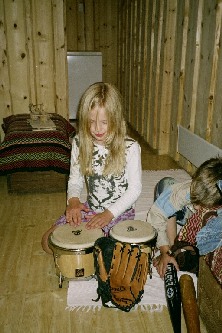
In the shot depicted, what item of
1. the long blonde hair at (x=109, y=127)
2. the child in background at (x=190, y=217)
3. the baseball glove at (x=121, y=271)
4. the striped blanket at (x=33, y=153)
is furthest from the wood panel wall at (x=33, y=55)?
the baseball glove at (x=121, y=271)

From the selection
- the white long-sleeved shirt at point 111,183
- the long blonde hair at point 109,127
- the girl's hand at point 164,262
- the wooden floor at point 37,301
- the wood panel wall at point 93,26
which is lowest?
the wooden floor at point 37,301

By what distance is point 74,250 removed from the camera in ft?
5.61

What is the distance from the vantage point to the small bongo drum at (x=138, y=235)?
5.64 ft

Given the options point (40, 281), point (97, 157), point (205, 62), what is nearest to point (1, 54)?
point (205, 62)

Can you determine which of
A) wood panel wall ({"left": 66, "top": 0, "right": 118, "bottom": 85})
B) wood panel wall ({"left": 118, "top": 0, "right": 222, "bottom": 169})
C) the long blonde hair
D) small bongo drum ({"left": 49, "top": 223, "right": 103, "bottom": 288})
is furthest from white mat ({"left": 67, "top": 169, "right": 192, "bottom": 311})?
wood panel wall ({"left": 66, "top": 0, "right": 118, "bottom": 85})

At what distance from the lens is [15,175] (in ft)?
11.6

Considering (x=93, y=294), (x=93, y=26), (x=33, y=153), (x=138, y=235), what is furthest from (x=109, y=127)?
(x=93, y=26)

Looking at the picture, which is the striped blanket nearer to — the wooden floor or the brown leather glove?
the wooden floor

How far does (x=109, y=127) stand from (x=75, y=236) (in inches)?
27.3

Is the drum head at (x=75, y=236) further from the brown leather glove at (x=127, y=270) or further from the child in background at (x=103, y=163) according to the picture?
the brown leather glove at (x=127, y=270)

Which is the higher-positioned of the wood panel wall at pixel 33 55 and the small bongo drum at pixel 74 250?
the wood panel wall at pixel 33 55

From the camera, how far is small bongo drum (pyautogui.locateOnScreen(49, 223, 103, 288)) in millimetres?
1717

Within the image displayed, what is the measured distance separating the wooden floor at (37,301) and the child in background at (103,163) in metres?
0.25

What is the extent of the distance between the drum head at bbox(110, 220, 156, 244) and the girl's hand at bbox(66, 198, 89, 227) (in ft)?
0.82
